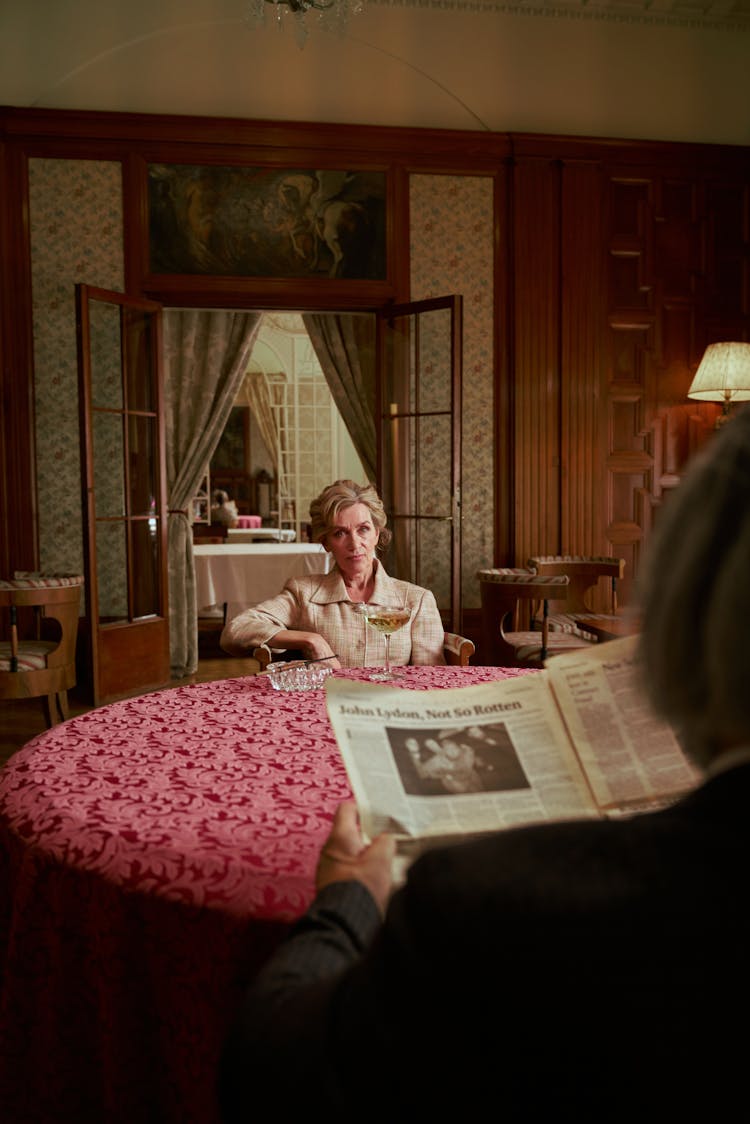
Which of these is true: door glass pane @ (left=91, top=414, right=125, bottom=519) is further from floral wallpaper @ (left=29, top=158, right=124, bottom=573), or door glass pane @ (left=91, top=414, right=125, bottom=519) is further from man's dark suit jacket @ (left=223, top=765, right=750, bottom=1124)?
man's dark suit jacket @ (left=223, top=765, right=750, bottom=1124)

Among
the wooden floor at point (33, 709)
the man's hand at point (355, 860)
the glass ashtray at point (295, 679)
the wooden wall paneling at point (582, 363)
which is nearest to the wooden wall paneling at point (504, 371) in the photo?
the wooden wall paneling at point (582, 363)

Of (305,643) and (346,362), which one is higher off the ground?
(346,362)

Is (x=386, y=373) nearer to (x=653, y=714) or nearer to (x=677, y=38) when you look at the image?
(x=677, y=38)

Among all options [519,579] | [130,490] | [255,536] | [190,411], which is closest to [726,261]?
[519,579]

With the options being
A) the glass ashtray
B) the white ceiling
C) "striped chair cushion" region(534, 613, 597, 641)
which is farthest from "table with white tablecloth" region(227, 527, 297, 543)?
the glass ashtray

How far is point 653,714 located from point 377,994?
258 millimetres

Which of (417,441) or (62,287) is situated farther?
(417,441)

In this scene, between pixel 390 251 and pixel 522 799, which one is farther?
pixel 390 251

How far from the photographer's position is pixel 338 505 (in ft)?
9.17

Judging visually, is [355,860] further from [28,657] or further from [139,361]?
[139,361]

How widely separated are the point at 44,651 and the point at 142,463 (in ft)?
4.67

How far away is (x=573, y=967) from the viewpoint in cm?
51

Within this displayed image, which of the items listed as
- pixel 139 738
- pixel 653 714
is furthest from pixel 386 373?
pixel 653 714

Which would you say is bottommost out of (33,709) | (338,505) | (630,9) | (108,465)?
(33,709)
